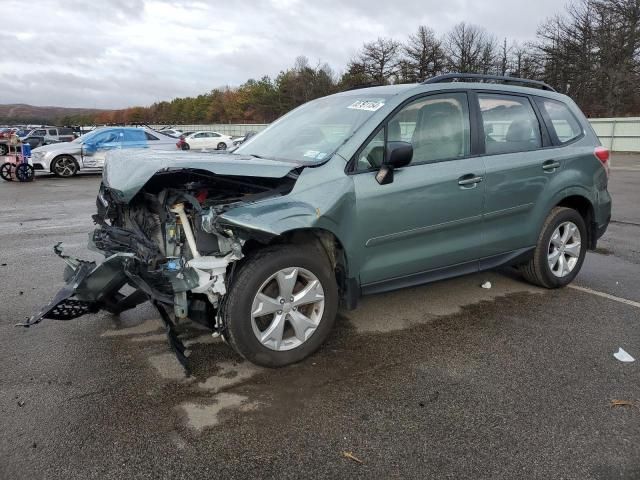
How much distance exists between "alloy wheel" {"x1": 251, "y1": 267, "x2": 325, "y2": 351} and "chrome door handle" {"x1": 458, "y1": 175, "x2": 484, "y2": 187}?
147 cm

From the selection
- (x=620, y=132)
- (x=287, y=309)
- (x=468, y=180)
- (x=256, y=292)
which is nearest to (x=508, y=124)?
(x=468, y=180)

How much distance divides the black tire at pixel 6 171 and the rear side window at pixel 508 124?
1700cm

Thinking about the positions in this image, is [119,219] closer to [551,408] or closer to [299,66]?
[551,408]

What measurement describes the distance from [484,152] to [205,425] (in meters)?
3.04

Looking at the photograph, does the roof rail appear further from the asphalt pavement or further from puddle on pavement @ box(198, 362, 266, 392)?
puddle on pavement @ box(198, 362, 266, 392)

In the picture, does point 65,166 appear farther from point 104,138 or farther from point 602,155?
point 602,155

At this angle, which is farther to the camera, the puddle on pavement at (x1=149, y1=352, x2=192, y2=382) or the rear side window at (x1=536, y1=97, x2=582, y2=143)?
the rear side window at (x1=536, y1=97, x2=582, y2=143)

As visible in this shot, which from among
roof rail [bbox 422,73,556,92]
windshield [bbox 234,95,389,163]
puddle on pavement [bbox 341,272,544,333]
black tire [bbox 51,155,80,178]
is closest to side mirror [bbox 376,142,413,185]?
windshield [bbox 234,95,389,163]

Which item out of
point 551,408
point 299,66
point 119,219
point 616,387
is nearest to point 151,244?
point 119,219

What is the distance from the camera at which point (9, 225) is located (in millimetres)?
8789

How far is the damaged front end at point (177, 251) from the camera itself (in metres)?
3.23

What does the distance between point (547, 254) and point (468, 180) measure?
140cm

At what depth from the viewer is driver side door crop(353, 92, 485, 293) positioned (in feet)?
12.2

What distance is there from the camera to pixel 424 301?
15.8 ft
